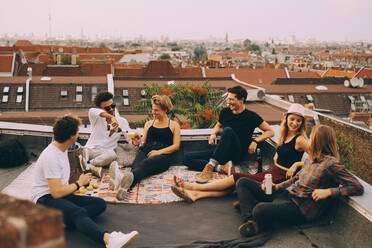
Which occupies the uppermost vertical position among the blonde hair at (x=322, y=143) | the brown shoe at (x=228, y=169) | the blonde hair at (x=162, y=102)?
the blonde hair at (x=162, y=102)

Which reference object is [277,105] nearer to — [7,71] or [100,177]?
[100,177]

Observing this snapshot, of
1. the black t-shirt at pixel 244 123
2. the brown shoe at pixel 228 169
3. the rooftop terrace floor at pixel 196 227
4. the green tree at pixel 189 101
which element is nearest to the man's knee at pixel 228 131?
the black t-shirt at pixel 244 123

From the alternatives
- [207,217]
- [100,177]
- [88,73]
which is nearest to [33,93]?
[88,73]

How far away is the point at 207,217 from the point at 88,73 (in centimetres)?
4209

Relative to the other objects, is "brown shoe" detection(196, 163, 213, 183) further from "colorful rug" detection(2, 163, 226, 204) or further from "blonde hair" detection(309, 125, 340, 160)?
"blonde hair" detection(309, 125, 340, 160)

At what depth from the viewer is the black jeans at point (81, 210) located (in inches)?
139

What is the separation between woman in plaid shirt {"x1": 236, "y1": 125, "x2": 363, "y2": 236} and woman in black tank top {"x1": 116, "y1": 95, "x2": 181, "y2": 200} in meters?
1.84

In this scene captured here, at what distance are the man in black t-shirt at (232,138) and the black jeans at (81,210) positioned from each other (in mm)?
1831

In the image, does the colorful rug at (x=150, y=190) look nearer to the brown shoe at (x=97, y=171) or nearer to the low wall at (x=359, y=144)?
the brown shoe at (x=97, y=171)

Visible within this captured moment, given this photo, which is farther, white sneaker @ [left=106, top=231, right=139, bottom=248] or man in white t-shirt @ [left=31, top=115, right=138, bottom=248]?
man in white t-shirt @ [left=31, top=115, right=138, bottom=248]

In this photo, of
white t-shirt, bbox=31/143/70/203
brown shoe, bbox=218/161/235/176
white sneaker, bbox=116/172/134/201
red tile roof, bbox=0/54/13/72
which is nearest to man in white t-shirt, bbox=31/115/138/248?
white t-shirt, bbox=31/143/70/203

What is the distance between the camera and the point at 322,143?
371 centimetres

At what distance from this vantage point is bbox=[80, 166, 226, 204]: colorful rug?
187 inches

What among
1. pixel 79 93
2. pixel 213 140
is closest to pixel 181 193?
pixel 213 140
